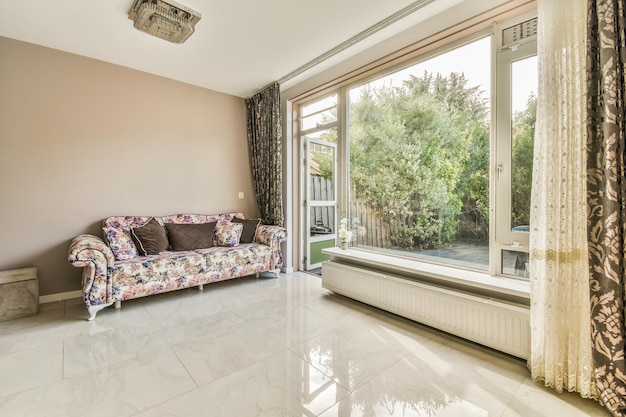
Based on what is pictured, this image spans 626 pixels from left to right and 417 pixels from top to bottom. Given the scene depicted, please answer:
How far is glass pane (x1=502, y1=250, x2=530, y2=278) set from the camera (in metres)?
2.13

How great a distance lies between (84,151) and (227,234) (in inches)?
76.0

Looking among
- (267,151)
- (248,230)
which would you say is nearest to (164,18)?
(267,151)

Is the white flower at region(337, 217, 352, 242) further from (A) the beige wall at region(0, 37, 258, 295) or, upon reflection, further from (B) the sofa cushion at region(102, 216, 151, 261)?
(B) the sofa cushion at region(102, 216, 151, 261)

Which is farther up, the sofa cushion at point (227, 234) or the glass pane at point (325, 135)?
the glass pane at point (325, 135)

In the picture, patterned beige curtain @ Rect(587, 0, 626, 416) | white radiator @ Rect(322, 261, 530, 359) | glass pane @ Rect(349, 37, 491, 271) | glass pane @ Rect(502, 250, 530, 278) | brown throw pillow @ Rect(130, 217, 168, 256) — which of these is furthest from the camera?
brown throw pillow @ Rect(130, 217, 168, 256)

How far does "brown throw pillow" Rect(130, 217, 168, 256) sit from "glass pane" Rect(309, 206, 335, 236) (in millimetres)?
2079

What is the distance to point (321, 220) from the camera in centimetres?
455

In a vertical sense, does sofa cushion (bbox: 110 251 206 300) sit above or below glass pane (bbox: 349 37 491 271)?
below

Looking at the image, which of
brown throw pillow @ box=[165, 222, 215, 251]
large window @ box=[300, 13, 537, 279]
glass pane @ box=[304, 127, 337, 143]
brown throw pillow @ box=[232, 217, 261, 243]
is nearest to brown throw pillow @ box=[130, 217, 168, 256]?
brown throw pillow @ box=[165, 222, 215, 251]

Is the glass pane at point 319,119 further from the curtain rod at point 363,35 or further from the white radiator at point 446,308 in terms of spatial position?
the white radiator at point 446,308

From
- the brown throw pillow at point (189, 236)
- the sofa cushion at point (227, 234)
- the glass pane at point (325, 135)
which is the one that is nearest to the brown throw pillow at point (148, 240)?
the brown throw pillow at point (189, 236)

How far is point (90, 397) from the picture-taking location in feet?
5.31

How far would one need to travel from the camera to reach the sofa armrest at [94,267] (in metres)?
2.61

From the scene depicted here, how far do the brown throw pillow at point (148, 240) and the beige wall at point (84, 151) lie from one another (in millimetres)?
442
